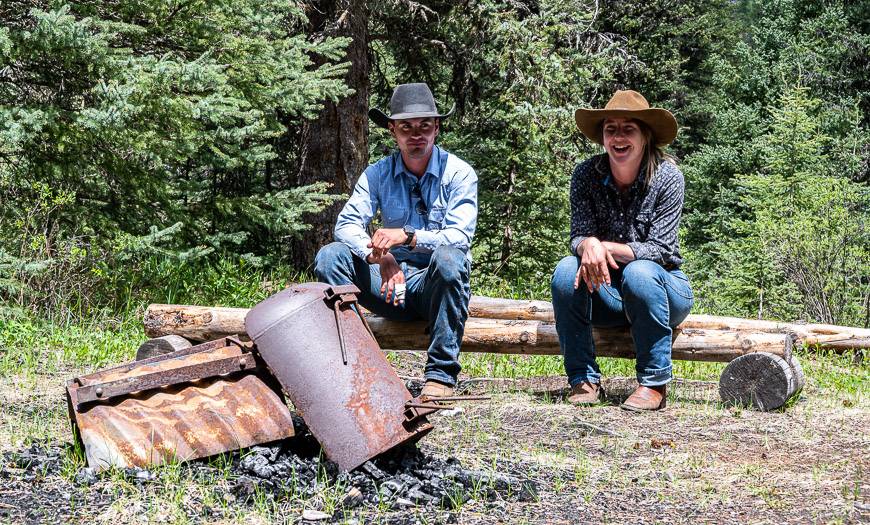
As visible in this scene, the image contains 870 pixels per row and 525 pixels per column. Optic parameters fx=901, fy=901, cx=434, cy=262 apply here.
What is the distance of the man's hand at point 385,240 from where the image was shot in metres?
4.98

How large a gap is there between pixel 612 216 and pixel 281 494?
2.79 metres

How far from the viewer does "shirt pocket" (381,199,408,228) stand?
5449 mm

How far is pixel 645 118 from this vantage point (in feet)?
17.3

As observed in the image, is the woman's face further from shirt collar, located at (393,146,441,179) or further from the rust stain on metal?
the rust stain on metal

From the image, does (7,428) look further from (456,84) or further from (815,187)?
(815,187)

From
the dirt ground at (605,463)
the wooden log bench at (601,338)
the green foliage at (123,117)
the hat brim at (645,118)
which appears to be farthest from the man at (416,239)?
the green foliage at (123,117)

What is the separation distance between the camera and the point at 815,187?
46.0 feet

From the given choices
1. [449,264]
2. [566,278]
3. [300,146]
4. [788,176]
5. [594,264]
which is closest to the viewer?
[449,264]

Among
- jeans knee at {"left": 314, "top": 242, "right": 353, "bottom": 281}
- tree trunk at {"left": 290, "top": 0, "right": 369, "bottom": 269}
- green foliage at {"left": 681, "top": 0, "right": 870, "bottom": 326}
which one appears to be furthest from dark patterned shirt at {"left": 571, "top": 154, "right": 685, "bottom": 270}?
green foliage at {"left": 681, "top": 0, "right": 870, "bottom": 326}

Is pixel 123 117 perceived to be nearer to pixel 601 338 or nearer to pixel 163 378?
pixel 163 378

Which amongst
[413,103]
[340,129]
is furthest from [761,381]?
[340,129]

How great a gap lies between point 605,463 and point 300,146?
272 inches

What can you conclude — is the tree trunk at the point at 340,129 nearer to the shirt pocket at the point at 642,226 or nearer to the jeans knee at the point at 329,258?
the jeans knee at the point at 329,258

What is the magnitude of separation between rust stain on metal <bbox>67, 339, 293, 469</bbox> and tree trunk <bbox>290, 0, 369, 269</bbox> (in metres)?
5.72
